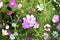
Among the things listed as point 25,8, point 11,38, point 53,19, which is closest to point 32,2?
point 25,8

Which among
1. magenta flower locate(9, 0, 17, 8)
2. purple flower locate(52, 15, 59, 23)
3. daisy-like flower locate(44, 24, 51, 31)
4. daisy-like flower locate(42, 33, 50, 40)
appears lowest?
daisy-like flower locate(42, 33, 50, 40)

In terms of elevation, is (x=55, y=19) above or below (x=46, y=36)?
above

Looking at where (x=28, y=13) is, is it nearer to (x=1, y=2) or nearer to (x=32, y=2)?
(x=32, y=2)

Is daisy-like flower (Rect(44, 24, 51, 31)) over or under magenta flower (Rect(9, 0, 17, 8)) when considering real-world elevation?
under

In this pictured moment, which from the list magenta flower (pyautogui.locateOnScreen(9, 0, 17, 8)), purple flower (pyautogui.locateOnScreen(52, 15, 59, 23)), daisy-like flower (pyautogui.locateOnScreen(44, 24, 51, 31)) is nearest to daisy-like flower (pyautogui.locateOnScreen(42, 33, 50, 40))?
daisy-like flower (pyautogui.locateOnScreen(44, 24, 51, 31))

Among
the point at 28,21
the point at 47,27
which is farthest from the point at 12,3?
the point at 47,27

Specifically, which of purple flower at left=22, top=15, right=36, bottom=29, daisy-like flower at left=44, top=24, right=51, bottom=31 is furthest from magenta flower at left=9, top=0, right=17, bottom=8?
daisy-like flower at left=44, top=24, right=51, bottom=31

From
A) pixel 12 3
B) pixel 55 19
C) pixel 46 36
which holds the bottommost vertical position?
pixel 46 36

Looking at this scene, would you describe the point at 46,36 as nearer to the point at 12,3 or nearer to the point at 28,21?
the point at 28,21

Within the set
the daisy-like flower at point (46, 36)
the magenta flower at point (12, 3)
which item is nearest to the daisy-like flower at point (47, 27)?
the daisy-like flower at point (46, 36)

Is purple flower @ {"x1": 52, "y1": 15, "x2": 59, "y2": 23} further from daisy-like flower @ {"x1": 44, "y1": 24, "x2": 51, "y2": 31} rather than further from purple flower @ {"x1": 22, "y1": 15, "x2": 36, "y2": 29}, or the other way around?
purple flower @ {"x1": 22, "y1": 15, "x2": 36, "y2": 29}
